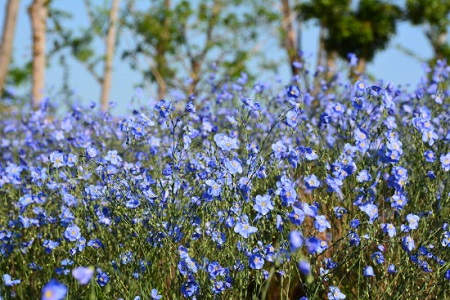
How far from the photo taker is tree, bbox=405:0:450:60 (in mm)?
20766

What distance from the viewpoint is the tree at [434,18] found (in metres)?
20.8

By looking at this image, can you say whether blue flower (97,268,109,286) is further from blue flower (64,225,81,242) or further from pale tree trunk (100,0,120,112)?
pale tree trunk (100,0,120,112)

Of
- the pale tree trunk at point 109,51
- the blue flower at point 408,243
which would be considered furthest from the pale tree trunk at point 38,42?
the blue flower at point 408,243

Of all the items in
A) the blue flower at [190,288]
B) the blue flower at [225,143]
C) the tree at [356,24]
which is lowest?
the blue flower at [190,288]

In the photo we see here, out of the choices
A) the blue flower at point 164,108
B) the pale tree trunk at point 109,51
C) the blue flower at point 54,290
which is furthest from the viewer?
the pale tree trunk at point 109,51

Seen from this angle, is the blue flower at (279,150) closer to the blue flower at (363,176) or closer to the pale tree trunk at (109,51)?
the blue flower at (363,176)

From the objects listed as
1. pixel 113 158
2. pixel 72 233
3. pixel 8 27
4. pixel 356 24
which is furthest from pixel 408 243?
pixel 356 24

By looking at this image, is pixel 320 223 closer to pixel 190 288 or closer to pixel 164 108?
pixel 190 288

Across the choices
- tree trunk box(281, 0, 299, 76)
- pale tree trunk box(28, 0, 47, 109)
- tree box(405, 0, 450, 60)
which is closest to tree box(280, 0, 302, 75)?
tree trunk box(281, 0, 299, 76)

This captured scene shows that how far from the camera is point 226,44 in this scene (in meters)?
18.3

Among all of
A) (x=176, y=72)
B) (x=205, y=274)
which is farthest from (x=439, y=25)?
(x=205, y=274)

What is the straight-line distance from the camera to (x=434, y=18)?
2089cm

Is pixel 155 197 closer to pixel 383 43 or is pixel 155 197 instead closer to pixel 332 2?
pixel 332 2

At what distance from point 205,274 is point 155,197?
485 mm
